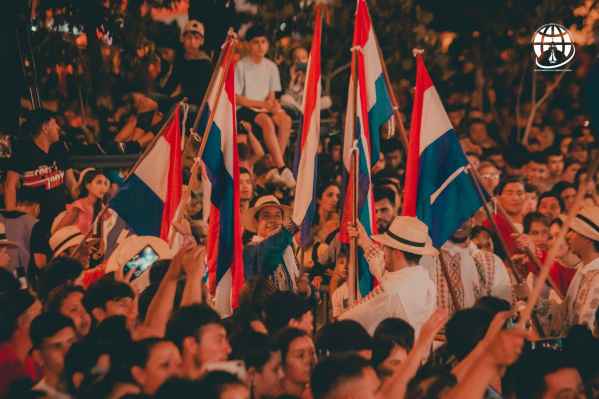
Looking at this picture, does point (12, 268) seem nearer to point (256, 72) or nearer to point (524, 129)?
point (256, 72)

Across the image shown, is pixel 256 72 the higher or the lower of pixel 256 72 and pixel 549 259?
the lower

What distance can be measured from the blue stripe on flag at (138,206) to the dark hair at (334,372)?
4.58 metres

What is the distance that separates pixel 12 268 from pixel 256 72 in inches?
247

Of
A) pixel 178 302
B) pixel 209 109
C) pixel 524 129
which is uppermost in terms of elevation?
pixel 209 109

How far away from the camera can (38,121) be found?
1486cm

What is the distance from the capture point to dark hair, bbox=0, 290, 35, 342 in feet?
31.6

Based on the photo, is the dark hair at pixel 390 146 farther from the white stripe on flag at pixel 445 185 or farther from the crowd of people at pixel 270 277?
the white stripe on flag at pixel 445 185

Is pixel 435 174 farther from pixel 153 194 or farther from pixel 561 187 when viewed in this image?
pixel 561 187

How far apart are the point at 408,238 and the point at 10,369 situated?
3101 mm

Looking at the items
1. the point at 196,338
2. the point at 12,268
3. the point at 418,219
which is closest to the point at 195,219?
the point at 12,268

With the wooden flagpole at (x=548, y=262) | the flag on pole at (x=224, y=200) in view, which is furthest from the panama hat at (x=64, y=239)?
the wooden flagpole at (x=548, y=262)

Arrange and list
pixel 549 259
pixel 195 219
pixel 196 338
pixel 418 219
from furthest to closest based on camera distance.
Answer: pixel 195 219, pixel 418 219, pixel 196 338, pixel 549 259

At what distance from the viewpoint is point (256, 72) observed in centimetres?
1839

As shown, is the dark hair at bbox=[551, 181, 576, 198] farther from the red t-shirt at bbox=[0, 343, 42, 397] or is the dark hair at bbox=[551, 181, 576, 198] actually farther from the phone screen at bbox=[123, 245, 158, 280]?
the red t-shirt at bbox=[0, 343, 42, 397]
